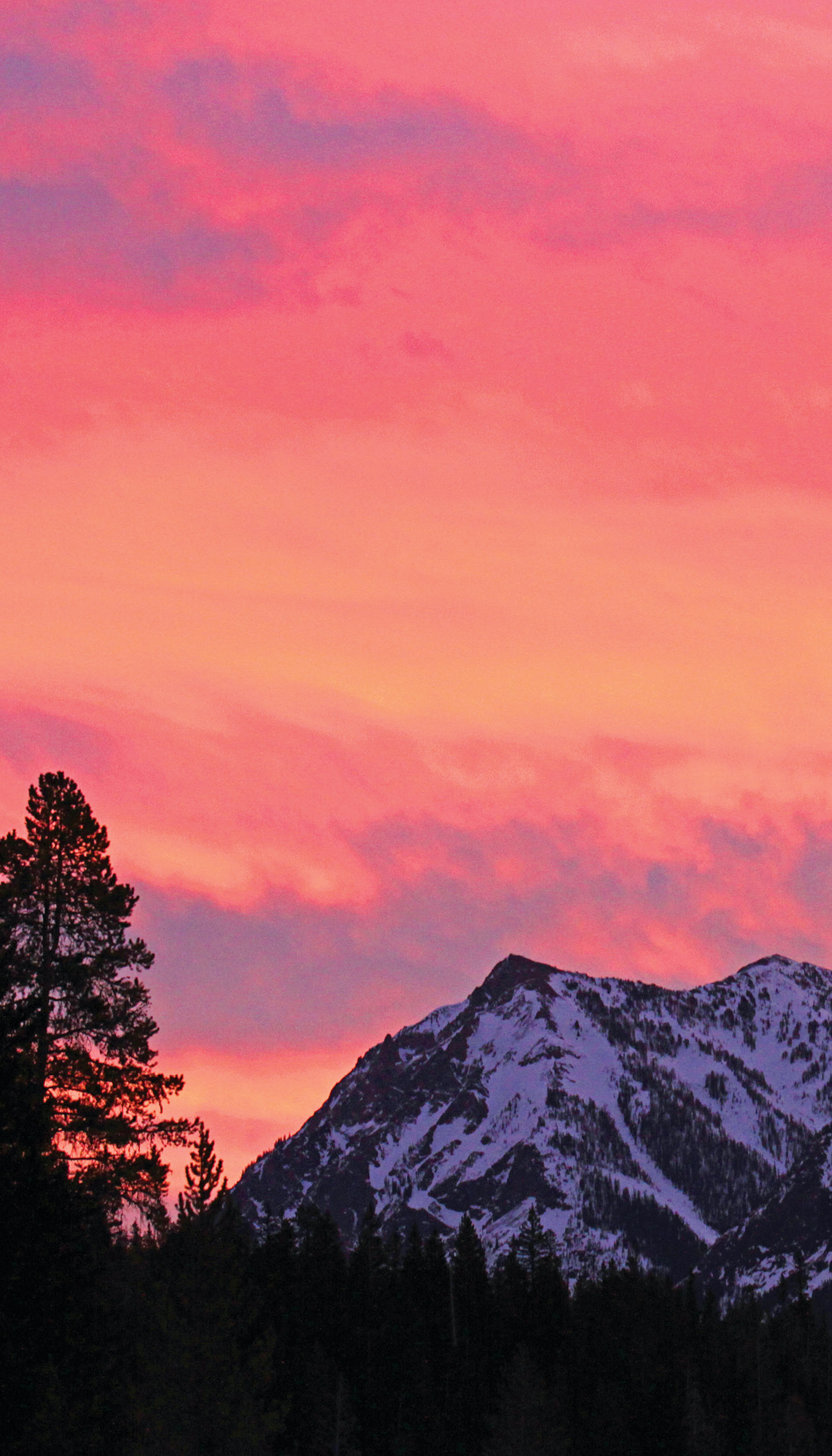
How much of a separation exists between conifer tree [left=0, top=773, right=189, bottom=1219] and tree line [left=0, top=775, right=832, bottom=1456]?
0.12 ft

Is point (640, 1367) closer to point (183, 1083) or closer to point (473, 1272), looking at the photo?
point (473, 1272)

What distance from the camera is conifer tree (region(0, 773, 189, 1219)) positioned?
35188 millimetres

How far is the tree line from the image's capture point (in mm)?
27625

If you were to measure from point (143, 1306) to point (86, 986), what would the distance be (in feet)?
58.2

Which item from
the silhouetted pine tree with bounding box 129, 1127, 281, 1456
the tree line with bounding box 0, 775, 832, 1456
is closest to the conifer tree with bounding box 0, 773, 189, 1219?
the tree line with bounding box 0, 775, 832, 1456

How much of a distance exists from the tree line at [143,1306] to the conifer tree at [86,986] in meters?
0.04

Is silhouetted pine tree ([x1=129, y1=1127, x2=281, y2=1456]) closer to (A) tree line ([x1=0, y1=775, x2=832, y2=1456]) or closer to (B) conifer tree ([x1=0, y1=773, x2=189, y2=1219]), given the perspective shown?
(A) tree line ([x1=0, y1=775, x2=832, y2=1456])

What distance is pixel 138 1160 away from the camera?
35.5 m

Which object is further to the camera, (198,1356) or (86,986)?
(198,1356)

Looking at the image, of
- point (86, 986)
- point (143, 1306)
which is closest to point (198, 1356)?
point (143, 1306)

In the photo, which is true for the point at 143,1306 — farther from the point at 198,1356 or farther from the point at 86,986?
the point at 86,986

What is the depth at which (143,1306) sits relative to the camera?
49.8 metres

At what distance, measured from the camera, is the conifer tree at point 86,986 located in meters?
35.2

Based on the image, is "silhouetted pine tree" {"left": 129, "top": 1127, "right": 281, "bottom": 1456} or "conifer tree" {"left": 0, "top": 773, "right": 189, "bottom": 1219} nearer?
"conifer tree" {"left": 0, "top": 773, "right": 189, "bottom": 1219}
